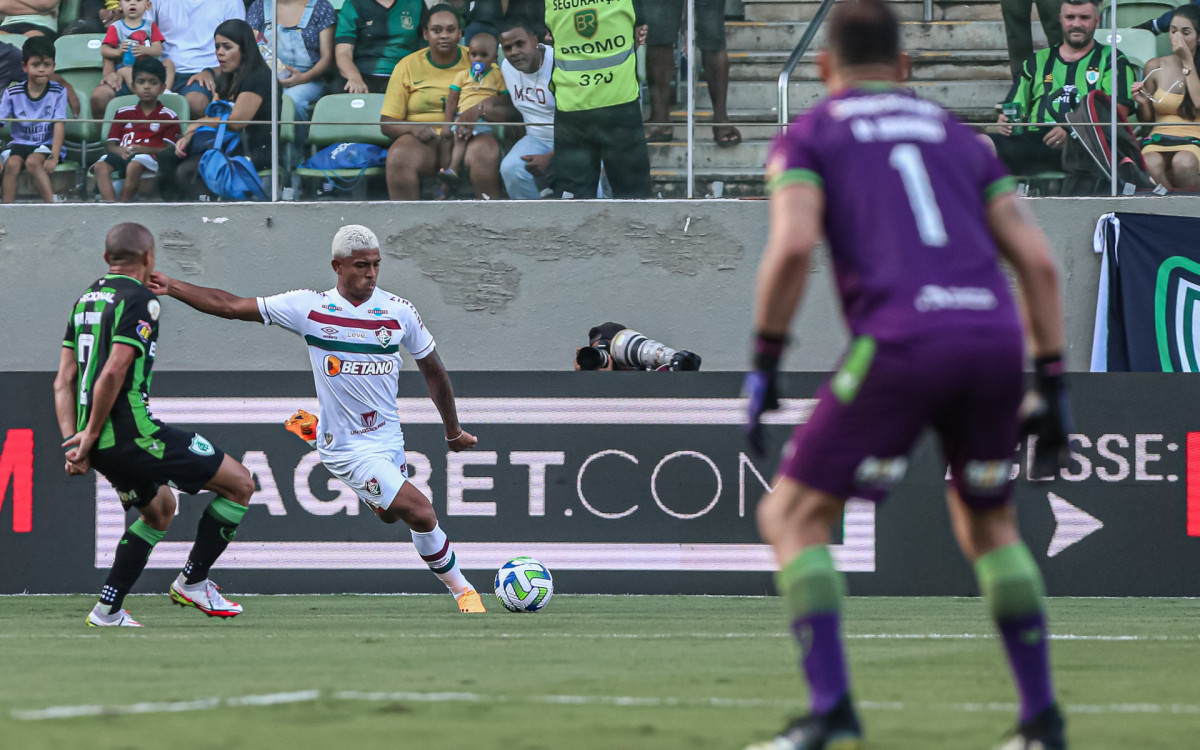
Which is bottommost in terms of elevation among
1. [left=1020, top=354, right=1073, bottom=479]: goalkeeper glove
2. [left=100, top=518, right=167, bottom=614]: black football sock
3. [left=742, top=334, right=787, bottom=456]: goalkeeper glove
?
[left=100, top=518, right=167, bottom=614]: black football sock

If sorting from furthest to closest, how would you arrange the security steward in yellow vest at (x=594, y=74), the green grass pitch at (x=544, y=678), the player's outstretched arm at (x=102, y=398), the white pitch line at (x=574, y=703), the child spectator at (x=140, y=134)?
1. the child spectator at (x=140, y=134)
2. the security steward in yellow vest at (x=594, y=74)
3. the player's outstretched arm at (x=102, y=398)
4. the white pitch line at (x=574, y=703)
5. the green grass pitch at (x=544, y=678)

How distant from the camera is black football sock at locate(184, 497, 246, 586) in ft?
27.3

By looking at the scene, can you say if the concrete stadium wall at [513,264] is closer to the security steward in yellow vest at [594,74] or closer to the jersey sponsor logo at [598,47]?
the security steward in yellow vest at [594,74]

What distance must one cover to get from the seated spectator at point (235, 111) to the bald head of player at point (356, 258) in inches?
170

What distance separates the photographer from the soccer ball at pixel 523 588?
8969 millimetres

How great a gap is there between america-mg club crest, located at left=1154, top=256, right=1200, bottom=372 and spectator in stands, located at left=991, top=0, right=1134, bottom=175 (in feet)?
4.21

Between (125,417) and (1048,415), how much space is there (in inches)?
212

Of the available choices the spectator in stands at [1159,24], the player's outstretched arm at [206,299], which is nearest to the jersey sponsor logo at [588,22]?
the spectator in stands at [1159,24]

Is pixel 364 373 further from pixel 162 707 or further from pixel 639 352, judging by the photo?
pixel 162 707

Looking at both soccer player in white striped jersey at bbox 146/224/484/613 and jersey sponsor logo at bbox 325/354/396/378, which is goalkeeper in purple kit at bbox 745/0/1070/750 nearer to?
soccer player in white striped jersey at bbox 146/224/484/613

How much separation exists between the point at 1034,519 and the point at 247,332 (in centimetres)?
657

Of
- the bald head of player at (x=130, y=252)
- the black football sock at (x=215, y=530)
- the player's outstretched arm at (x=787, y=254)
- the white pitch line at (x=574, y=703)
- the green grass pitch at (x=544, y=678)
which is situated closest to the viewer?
the player's outstretched arm at (x=787, y=254)

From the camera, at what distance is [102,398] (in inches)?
303

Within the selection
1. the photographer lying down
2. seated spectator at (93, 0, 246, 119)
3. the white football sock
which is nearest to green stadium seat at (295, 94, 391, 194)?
seated spectator at (93, 0, 246, 119)
